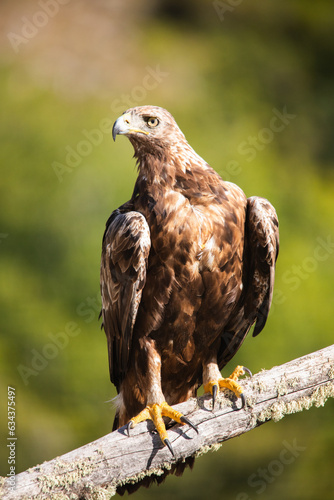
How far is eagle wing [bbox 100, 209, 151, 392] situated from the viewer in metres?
2.72

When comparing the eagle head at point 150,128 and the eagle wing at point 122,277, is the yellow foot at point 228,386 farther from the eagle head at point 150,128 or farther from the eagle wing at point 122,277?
the eagle head at point 150,128

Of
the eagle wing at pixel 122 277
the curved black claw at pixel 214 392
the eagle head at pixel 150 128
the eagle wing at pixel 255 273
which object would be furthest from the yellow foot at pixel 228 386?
the eagle head at pixel 150 128

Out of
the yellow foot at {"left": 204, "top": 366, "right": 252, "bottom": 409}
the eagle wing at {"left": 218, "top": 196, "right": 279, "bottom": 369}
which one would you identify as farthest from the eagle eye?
the yellow foot at {"left": 204, "top": 366, "right": 252, "bottom": 409}

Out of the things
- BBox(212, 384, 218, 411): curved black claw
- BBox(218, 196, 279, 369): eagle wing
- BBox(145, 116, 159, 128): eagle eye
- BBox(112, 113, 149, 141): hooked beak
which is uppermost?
BBox(145, 116, 159, 128): eagle eye

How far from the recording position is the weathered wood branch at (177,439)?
2.40 metres

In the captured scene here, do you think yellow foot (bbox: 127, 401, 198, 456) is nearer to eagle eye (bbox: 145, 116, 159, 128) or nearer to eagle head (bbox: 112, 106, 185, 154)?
eagle head (bbox: 112, 106, 185, 154)

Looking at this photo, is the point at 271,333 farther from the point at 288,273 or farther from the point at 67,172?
the point at 67,172

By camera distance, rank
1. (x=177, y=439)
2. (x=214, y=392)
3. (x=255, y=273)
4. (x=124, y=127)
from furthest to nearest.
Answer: (x=255, y=273) → (x=124, y=127) → (x=214, y=392) → (x=177, y=439)

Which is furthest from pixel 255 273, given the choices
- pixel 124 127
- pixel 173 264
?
pixel 124 127

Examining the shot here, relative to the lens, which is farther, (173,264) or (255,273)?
(255,273)

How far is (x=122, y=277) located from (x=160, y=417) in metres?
0.67

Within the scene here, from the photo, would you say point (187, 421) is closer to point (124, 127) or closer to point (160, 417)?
point (160, 417)

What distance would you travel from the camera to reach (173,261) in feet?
9.05

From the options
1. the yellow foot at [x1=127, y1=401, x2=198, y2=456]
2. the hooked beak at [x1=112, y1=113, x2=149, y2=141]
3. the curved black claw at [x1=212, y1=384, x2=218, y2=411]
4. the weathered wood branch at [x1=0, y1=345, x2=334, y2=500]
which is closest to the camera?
the weathered wood branch at [x1=0, y1=345, x2=334, y2=500]
